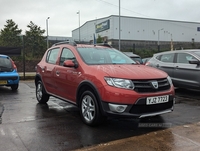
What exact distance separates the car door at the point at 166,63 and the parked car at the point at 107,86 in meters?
3.14

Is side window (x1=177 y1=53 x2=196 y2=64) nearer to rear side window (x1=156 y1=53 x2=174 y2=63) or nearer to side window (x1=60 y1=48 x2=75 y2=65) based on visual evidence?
rear side window (x1=156 y1=53 x2=174 y2=63)

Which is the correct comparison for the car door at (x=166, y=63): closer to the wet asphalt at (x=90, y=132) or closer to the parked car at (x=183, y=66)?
the parked car at (x=183, y=66)

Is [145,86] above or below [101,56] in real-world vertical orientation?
below

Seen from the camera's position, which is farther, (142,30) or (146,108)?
(142,30)

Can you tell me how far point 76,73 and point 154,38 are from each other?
67.3m

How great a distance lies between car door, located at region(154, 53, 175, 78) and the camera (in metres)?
8.06

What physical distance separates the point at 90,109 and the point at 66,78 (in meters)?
1.05

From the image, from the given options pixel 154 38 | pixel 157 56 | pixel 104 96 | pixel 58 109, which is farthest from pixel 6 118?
pixel 154 38

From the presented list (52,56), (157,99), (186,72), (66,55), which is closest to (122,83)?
(157,99)

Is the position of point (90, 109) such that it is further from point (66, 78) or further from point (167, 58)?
point (167, 58)

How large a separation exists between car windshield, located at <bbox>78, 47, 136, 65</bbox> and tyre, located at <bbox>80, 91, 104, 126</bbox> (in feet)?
2.50

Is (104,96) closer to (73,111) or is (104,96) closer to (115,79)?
(115,79)

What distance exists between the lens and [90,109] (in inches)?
173

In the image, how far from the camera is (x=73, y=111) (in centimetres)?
573
